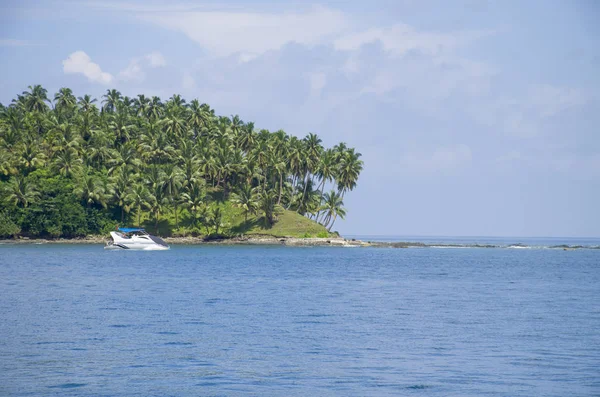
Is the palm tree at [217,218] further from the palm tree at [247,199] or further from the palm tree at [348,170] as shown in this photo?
the palm tree at [348,170]

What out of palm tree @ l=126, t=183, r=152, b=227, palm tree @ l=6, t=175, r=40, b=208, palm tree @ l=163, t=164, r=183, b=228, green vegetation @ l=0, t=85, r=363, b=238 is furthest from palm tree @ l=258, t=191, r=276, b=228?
palm tree @ l=6, t=175, r=40, b=208

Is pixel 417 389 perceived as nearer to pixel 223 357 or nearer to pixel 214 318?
pixel 223 357

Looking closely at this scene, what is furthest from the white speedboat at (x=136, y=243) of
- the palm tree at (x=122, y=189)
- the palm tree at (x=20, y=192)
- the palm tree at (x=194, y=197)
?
the palm tree at (x=20, y=192)

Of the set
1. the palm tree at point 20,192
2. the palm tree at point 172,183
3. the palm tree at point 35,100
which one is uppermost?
the palm tree at point 35,100

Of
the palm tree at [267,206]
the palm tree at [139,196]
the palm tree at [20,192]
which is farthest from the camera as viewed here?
the palm tree at [267,206]

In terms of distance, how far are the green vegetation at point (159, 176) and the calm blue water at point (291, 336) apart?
5569 cm

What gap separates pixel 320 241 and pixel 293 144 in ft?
61.2

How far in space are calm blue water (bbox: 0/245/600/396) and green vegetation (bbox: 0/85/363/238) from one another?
183 feet

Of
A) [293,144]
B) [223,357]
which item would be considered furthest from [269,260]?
[223,357]

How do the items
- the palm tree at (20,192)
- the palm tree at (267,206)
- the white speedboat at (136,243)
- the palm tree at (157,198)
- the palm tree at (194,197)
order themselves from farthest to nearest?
the palm tree at (267,206) < the palm tree at (194,197) < the palm tree at (157,198) < the palm tree at (20,192) < the white speedboat at (136,243)

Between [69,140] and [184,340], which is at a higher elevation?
[69,140]

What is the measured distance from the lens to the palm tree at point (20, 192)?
11400 cm

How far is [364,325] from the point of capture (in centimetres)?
3666

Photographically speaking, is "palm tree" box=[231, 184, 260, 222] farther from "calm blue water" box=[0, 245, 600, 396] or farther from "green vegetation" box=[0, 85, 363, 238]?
"calm blue water" box=[0, 245, 600, 396]
